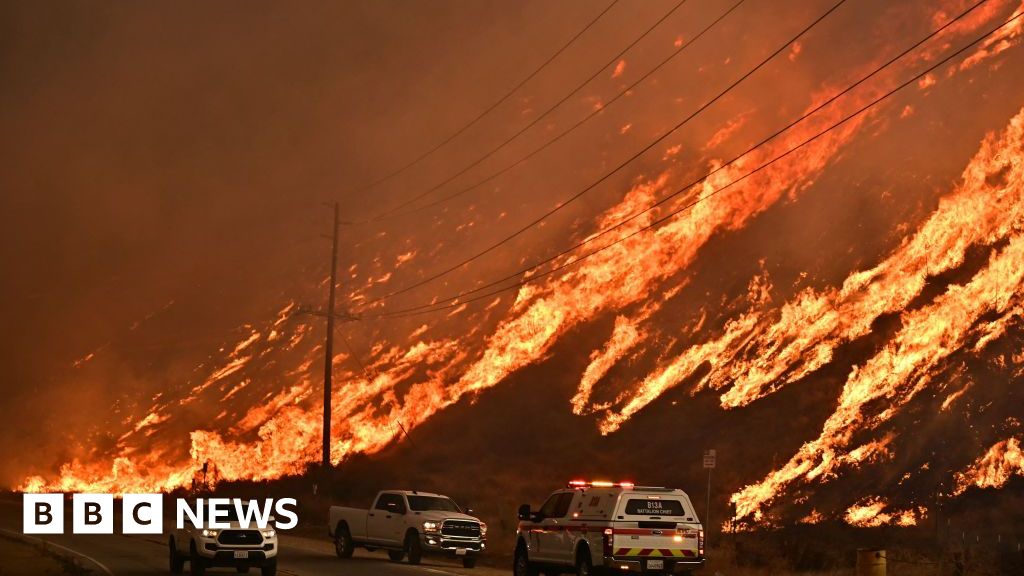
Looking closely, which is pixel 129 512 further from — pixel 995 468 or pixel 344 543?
pixel 995 468

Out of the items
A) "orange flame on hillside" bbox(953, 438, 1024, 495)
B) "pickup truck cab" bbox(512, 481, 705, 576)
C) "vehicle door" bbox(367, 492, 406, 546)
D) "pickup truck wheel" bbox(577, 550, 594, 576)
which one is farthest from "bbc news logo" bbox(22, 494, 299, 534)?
"orange flame on hillside" bbox(953, 438, 1024, 495)

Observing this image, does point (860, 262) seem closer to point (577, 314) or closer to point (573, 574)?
point (577, 314)

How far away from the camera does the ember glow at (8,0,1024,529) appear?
178ft

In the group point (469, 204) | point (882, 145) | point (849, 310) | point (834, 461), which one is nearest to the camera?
point (834, 461)

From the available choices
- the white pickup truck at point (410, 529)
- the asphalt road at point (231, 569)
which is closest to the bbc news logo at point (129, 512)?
the asphalt road at point (231, 569)

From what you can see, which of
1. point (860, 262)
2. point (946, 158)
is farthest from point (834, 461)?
point (946, 158)

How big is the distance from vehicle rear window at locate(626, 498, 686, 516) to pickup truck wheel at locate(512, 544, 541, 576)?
408 centimetres

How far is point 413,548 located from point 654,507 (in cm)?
1120

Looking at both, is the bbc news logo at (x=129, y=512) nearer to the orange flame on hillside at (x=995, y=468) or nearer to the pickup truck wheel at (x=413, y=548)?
the pickup truck wheel at (x=413, y=548)

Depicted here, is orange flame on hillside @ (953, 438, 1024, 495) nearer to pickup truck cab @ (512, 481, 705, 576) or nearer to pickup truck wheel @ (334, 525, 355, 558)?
pickup truck wheel @ (334, 525, 355, 558)

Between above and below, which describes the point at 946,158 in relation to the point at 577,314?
above

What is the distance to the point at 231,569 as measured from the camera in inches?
1116

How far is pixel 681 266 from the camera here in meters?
76.0

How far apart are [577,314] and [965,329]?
29.2 m
